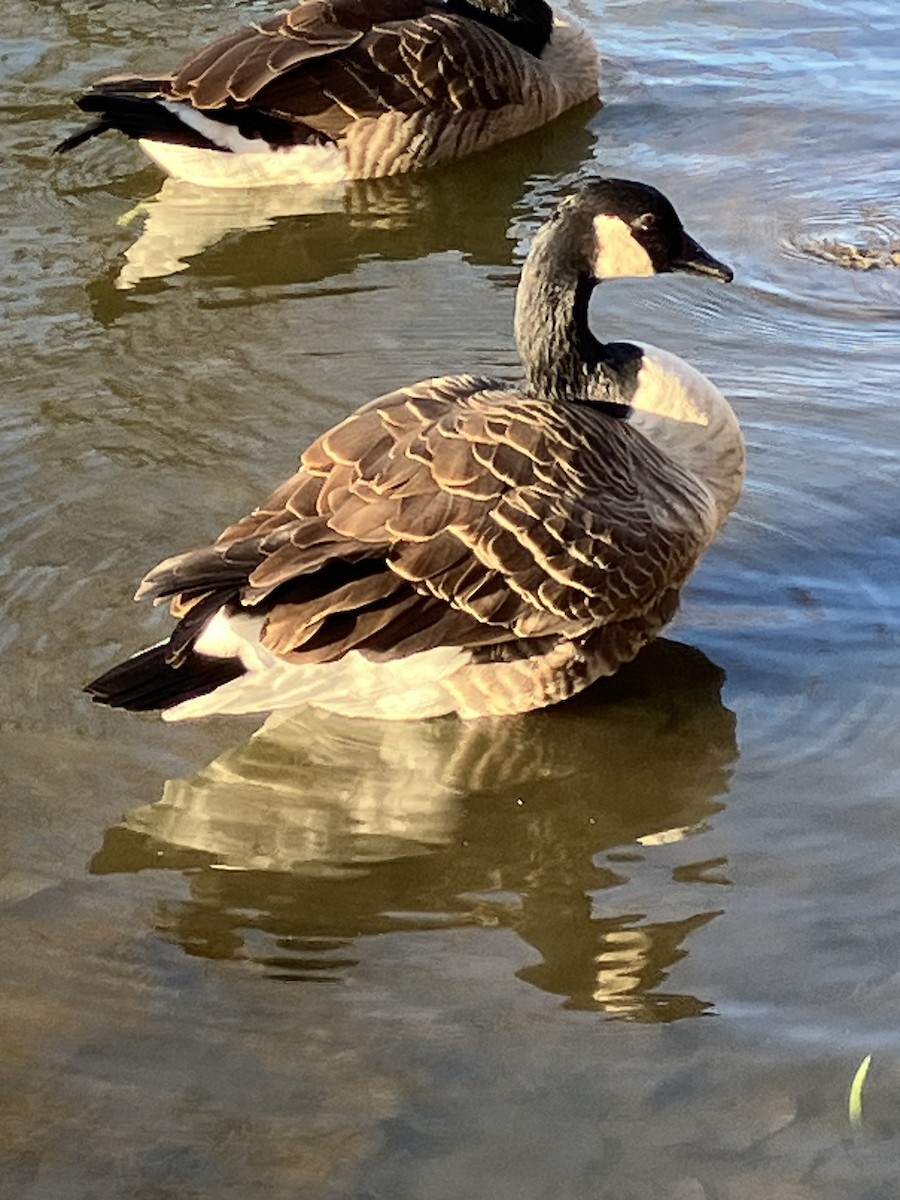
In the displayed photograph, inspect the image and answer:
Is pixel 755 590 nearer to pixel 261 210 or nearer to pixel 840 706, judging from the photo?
pixel 840 706

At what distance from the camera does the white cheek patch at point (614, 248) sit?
534 centimetres

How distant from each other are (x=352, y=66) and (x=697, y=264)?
151 inches

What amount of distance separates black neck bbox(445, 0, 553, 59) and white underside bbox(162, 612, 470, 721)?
5.80m

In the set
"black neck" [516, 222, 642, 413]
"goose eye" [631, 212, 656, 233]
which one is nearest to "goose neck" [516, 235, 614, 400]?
"black neck" [516, 222, 642, 413]

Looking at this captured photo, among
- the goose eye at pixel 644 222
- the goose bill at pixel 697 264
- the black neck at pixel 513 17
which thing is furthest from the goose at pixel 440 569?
the black neck at pixel 513 17

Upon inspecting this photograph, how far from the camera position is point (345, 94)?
8953 mm

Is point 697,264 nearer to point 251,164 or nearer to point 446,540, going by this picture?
point 446,540

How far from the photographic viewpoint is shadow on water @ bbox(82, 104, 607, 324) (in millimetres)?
7809

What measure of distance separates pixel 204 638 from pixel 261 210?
4.51 metres

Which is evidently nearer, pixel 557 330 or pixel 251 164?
pixel 557 330

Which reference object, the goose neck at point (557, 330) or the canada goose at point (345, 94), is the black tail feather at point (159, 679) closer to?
the goose neck at point (557, 330)

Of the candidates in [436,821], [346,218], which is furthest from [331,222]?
[436,821]

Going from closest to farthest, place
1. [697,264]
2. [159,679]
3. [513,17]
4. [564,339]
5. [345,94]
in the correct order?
1. [159,679]
2. [564,339]
3. [697,264]
4. [345,94]
5. [513,17]

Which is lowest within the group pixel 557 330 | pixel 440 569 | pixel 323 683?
pixel 323 683
